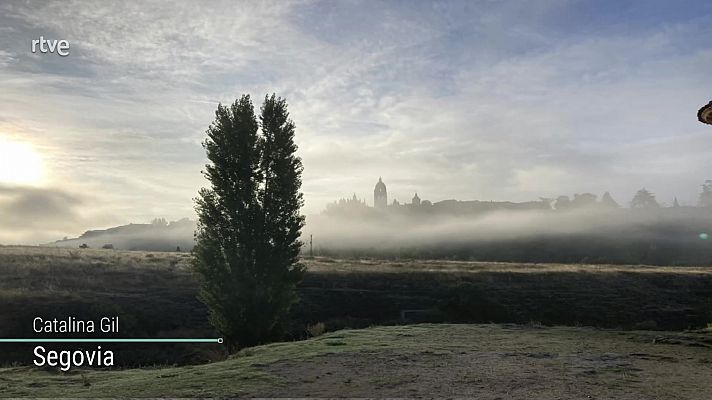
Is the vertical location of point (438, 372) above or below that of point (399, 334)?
above

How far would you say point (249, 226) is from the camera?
23781 mm

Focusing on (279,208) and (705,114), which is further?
(279,208)

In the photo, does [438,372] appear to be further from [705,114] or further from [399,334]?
[705,114]

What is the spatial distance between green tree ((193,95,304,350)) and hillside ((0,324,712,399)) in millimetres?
6179

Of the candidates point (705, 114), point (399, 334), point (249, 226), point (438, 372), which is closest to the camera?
point (438, 372)

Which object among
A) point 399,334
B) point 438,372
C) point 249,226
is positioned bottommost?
point 399,334

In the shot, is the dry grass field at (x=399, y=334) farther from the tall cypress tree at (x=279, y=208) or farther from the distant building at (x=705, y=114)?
the distant building at (x=705, y=114)

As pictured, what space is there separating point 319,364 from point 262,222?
12.4m

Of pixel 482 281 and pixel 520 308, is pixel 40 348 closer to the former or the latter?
pixel 520 308

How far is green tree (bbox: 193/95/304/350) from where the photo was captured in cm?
2275

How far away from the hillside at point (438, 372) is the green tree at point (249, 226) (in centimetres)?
618

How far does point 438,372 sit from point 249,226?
47.5 ft

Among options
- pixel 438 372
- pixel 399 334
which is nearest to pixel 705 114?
pixel 438 372

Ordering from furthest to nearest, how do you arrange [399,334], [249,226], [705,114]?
[249,226] < [399,334] < [705,114]
